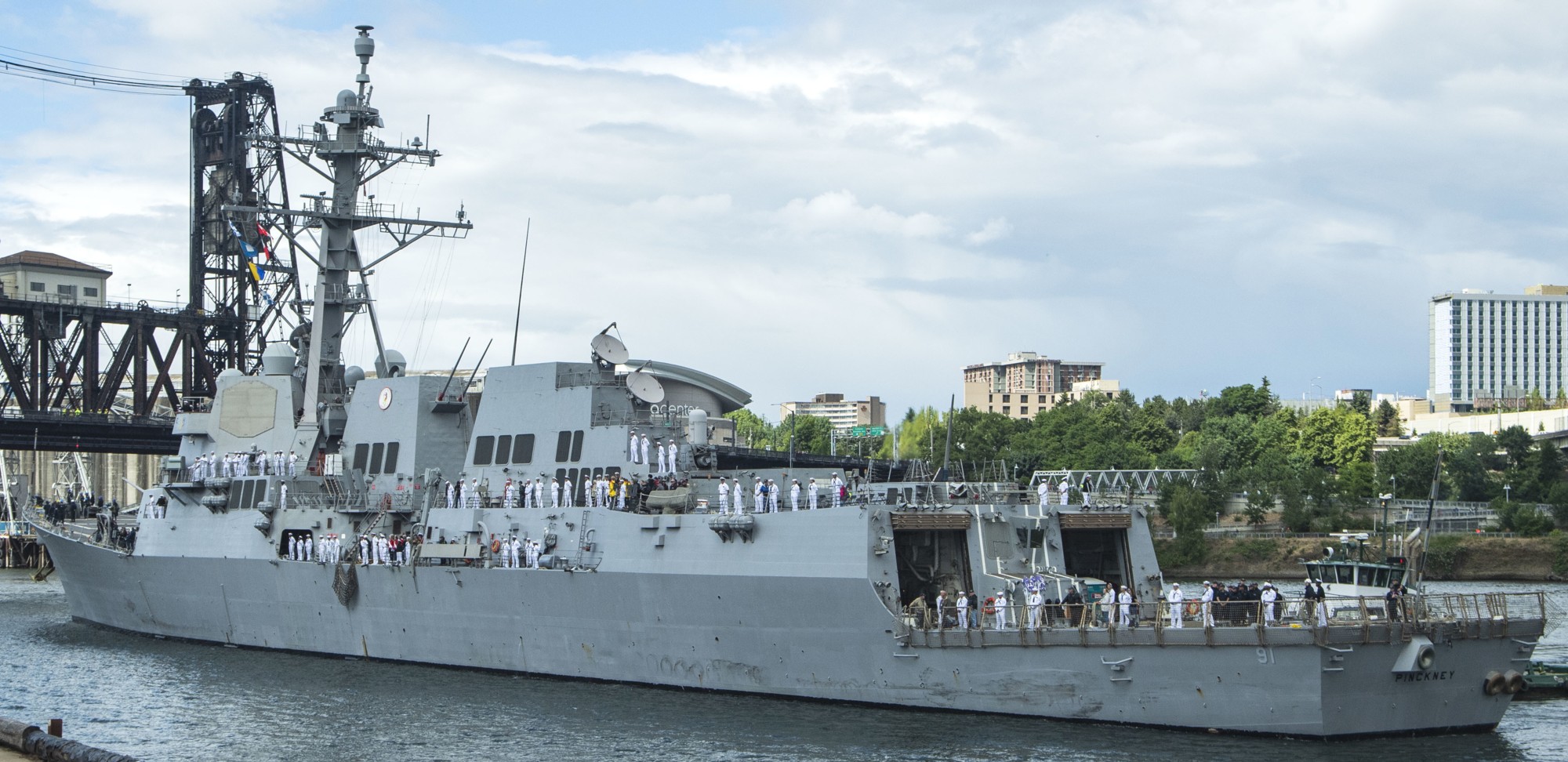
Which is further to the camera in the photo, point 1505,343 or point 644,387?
point 1505,343

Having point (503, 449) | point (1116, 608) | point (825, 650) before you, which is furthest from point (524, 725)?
point (1116, 608)

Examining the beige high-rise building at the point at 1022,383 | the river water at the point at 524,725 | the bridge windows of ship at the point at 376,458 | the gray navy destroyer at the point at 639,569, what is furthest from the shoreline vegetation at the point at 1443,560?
the beige high-rise building at the point at 1022,383

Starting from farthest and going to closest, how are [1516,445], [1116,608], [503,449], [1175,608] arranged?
[1516,445] → [503,449] → [1116,608] → [1175,608]

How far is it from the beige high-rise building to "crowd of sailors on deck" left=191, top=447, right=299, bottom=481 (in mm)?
113829

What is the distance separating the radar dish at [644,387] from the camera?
30016 millimetres

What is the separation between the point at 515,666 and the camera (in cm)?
2914

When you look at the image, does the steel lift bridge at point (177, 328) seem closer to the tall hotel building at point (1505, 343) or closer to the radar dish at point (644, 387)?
the radar dish at point (644, 387)

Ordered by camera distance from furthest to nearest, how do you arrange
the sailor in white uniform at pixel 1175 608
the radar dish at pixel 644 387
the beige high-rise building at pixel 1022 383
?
the beige high-rise building at pixel 1022 383 → the radar dish at pixel 644 387 → the sailor in white uniform at pixel 1175 608

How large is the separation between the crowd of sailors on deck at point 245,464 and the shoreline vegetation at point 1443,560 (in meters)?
34.8

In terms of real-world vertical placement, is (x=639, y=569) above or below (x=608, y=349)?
below

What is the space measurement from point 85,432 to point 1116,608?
4518 centimetres

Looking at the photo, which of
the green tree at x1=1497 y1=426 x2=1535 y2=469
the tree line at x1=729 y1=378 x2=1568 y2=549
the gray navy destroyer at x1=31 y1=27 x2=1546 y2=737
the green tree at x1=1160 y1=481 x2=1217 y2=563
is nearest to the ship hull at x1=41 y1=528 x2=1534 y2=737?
the gray navy destroyer at x1=31 y1=27 x2=1546 y2=737

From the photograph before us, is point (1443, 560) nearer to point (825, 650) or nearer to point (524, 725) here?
point (825, 650)

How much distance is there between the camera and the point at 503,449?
103 ft
